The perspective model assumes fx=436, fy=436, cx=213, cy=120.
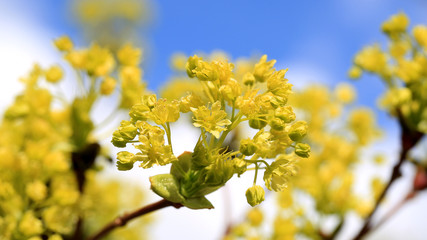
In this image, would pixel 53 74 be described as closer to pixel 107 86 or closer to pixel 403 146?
pixel 107 86

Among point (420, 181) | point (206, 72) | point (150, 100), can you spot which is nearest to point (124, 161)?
point (150, 100)

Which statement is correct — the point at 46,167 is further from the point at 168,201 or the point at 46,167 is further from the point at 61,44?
the point at 168,201

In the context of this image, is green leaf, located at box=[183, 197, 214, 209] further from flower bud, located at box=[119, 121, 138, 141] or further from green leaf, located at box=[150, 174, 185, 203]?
flower bud, located at box=[119, 121, 138, 141]

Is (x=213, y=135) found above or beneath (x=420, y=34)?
beneath

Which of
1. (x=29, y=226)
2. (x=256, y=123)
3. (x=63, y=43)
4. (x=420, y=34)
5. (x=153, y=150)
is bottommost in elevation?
(x=29, y=226)

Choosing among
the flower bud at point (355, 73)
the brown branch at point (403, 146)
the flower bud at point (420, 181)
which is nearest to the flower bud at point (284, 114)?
the brown branch at point (403, 146)

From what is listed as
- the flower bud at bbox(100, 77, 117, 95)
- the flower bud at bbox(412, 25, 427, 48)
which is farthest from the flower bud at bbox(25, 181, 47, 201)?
the flower bud at bbox(412, 25, 427, 48)
